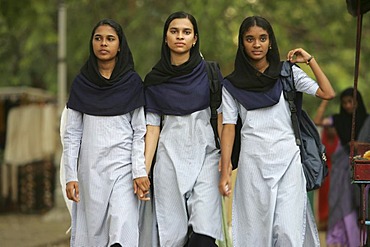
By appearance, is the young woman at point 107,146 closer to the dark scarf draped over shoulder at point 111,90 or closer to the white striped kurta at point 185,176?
the dark scarf draped over shoulder at point 111,90

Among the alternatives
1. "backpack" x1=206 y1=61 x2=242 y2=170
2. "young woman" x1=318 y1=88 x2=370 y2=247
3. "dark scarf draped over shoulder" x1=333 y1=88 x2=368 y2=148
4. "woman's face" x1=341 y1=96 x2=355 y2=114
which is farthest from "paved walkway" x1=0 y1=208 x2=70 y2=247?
"backpack" x1=206 y1=61 x2=242 y2=170

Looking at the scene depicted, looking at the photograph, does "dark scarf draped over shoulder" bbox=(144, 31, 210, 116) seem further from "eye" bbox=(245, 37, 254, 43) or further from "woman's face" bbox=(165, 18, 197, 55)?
"eye" bbox=(245, 37, 254, 43)

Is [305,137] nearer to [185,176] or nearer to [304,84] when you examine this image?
[304,84]

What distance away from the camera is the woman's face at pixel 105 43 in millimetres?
7715

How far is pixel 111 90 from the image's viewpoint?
771 centimetres

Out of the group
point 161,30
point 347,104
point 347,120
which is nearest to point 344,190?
point 347,120

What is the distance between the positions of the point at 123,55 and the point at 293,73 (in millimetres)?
1287

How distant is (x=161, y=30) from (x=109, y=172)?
8.15 metres

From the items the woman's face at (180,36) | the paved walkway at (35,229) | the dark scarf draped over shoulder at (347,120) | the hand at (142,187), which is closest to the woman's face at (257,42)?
the woman's face at (180,36)

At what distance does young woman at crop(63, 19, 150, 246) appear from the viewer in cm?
761

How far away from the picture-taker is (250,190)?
7.59 m

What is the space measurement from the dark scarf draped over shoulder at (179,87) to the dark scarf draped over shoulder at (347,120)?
143 inches

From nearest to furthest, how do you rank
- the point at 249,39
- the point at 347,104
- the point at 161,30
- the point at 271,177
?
the point at 271,177, the point at 249,39, the point at 347,104, the point at 161,30

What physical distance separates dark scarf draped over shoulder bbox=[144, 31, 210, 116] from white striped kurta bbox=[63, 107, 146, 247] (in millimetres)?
185
